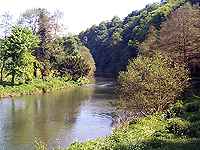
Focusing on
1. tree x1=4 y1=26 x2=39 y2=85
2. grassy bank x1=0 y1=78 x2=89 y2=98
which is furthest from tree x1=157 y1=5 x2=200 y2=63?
tree x1=4 y1=26 x2=39 y2=85

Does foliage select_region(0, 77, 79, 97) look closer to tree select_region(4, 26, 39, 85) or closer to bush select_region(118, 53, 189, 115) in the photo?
tree select_region(4, 26, 39, 85)

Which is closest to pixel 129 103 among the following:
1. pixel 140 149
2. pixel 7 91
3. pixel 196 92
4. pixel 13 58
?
pixel 196 92

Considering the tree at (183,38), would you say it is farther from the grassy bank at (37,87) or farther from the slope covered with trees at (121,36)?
the slope covered with trees at (121,36)

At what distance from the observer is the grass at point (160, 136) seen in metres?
21.5

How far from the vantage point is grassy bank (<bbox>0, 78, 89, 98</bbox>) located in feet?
240

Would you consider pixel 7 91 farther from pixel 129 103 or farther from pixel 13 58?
pixel 129 103

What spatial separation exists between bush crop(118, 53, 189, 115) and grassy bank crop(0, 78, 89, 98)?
116 feet

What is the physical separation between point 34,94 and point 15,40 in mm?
10832

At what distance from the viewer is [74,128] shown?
147ft

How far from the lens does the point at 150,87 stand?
39156mm

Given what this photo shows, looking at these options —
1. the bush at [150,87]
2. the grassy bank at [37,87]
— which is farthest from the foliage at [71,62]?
the bush at [150,87]

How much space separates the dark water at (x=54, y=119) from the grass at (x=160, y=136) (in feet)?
30.3

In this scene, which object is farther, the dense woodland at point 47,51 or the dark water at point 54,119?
the dense woodland at point 47,51

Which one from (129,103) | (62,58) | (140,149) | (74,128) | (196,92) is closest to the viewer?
(140,149)
